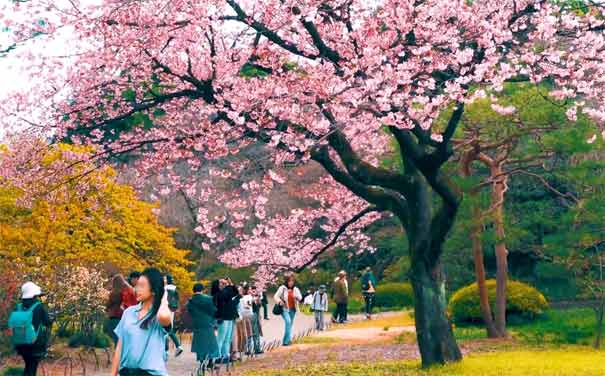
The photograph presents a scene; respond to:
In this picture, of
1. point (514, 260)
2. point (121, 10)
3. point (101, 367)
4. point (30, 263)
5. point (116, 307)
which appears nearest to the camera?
point (121, 10)

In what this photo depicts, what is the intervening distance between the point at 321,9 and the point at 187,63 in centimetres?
212

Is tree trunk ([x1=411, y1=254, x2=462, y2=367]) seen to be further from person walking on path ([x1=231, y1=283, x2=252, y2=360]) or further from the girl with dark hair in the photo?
the girl with dark hair

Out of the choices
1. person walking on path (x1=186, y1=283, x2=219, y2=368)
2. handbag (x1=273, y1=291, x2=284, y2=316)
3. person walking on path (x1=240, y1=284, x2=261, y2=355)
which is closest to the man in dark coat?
person walking on path (x1=186, y1=283, x2=219, y2=368)

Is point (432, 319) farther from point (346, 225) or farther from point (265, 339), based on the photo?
point (265, 339)

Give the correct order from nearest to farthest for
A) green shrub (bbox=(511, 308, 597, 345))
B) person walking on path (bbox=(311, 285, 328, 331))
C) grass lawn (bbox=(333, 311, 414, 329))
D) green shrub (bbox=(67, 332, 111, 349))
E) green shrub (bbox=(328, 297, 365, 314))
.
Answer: green shrub (bbox=(67, 332, 111, 349))
green shrub (bbox=(511, 308, 597, 345))
person walking on path (bbox=(311, 285, 328, 331))
grass lawn (bbox=(333, 311, 414, 329))
green shrub (bbox=(328, 297, 365, 314))

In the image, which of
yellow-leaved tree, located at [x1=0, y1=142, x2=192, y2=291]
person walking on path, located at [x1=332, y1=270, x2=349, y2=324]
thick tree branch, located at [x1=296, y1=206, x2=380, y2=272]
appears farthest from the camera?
person walking on path, located at [x1=332, y1=270, x2=349, y2=324]

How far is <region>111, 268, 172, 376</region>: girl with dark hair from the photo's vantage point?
6.39m

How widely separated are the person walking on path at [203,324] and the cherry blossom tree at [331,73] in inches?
111

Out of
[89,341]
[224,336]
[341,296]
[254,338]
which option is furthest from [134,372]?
[341,296]

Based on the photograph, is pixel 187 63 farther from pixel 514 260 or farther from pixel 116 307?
pixel 514 260

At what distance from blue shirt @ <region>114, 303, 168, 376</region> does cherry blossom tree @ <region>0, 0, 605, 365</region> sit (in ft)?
16.3

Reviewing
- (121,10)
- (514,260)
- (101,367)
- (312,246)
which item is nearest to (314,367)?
(312,246)

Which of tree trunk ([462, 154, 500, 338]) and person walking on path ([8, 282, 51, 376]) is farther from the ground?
tree trunk ([462, 154, 500, 338])

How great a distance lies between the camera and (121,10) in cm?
1112
